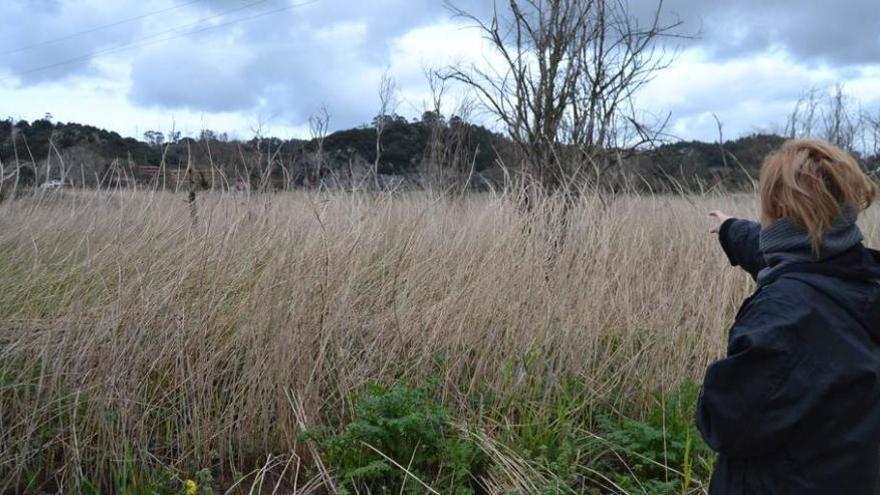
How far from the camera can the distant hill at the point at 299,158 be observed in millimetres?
5492

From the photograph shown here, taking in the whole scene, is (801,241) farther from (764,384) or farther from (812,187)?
(764,384)

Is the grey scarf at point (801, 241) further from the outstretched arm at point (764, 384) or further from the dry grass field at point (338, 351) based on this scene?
the dry grass field at point (338, 351)

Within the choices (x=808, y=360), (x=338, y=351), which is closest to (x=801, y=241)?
(x=808, y=360)

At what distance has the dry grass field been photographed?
3.13 metres

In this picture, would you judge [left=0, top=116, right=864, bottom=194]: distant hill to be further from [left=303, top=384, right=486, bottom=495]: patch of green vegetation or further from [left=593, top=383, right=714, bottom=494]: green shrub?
[left=593, top=383, right=714, bottom=494]: green shrub

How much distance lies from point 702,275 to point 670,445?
5.64 ft

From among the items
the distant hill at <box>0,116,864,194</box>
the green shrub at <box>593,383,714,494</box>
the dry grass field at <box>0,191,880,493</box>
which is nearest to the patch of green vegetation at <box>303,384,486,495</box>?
the dry grass field at <box>0,191,880,493</box>

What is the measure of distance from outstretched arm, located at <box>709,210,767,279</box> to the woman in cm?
43

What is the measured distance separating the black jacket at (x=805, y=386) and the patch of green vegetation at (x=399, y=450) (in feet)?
4.53

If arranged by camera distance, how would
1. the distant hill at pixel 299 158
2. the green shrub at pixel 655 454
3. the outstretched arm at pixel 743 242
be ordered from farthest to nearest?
the distant hill at pixel 299 158 < the green shrub at pixel 655 454 < the outstretched arm at pixel 743 242

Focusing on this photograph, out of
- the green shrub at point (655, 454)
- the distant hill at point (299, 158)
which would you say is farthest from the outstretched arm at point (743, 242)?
the distant hill at point (299, 158)

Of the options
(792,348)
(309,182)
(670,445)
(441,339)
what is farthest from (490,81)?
(792,348)

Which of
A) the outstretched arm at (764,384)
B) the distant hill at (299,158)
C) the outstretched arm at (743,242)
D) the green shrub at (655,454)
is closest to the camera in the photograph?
the outstretched arm at (764,384)

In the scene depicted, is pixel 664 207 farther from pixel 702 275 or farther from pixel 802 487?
pixel 802 487
